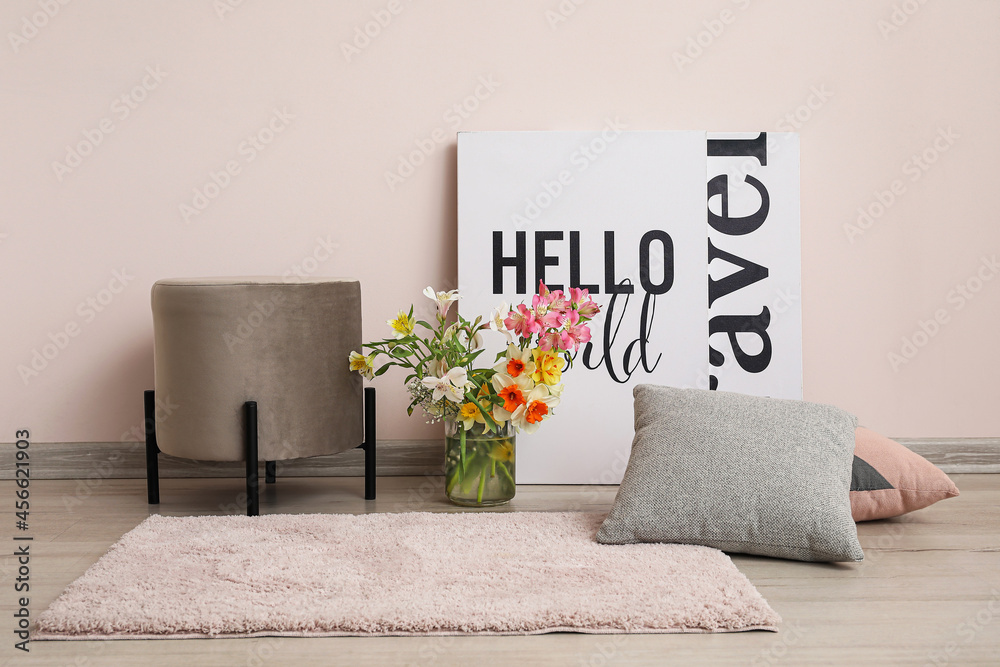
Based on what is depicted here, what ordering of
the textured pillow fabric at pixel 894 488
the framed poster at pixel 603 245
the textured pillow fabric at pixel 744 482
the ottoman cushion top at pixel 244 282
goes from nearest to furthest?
the textured pillow fabric at pixel 744 482 < the textured pillow fabric at pixel 894 488 < the ottoman cushion top at pixel 244 282 < the framed poster at pixel 603 245

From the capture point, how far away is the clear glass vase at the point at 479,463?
6.57 feet

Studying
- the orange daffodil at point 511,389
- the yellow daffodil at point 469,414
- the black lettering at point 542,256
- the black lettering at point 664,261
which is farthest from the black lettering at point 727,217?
the yellow daffodil at point 469,414

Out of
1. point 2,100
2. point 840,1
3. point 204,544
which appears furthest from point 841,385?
point 2,100

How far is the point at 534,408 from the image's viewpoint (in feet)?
6.23

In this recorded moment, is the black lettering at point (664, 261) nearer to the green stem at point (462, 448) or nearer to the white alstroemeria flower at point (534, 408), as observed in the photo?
the white alstroemeria flower at point (534, 408)

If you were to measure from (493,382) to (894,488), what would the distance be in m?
0.98

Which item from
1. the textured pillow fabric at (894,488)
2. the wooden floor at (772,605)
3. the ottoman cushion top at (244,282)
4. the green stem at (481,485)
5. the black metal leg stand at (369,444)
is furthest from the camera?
the black metal leg stand at (369,444)

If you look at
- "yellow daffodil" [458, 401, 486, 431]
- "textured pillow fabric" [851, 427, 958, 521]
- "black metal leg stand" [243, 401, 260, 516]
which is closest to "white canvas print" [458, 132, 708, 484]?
"yellow daffodil" [458, 401, 486, 431]

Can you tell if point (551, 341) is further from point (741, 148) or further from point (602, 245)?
point (741, 148)

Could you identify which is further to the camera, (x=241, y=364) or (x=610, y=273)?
(x=610, y=273)

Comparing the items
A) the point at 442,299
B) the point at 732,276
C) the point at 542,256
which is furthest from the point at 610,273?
the point at 442,299

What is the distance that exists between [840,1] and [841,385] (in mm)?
1182

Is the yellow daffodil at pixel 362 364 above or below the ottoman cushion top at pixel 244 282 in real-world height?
below

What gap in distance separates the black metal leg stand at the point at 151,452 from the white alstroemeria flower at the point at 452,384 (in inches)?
31.4
